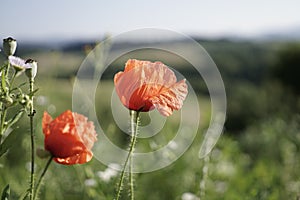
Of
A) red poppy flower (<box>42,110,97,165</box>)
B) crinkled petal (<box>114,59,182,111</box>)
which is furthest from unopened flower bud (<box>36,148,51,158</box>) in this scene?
crinkled petal (<box>114,59,182,111</box>)

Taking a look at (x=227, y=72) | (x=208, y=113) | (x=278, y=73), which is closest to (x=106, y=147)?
(x=208, y=113)

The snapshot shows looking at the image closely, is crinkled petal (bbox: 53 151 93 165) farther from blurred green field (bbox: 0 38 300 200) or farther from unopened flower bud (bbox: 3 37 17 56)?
unopened flower bud (bbox: 3 37 17 56)

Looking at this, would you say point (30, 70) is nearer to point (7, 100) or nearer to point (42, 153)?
point (7, 100)

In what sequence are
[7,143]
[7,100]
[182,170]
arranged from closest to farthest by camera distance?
[7,100] → [7,143] → [182,170]

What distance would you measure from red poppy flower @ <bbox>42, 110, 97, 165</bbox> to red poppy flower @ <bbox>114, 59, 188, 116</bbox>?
0.11 m

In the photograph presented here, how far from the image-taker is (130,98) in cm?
95

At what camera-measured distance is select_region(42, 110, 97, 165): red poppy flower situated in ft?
3.27

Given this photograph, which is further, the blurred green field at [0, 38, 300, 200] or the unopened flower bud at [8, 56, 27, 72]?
the blurred green field at [0, 38, 300, 200]

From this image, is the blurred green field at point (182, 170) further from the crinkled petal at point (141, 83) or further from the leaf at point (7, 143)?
the crinkled petal at point (141, 83)

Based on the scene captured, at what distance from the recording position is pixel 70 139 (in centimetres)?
100

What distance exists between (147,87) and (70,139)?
0.18 metres

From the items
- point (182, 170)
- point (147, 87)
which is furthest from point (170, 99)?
point (182, 170)

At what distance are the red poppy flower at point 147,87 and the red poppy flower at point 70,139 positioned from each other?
4.3 inches

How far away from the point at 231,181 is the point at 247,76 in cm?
1448
